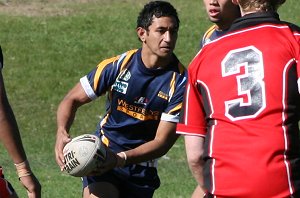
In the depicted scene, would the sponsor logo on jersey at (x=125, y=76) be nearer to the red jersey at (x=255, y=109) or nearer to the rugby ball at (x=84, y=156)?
the rugby ball at (x=84, y=156)

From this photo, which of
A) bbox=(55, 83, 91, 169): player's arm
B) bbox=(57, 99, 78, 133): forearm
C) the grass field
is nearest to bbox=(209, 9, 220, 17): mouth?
bbox=(55, 83, 91, 169): player's arm

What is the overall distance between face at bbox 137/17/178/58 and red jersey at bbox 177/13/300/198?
2.44m

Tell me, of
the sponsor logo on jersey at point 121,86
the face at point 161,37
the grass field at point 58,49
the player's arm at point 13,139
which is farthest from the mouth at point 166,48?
the grass field at point 58,49

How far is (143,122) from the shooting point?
7.13m

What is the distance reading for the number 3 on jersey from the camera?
15.0 feet

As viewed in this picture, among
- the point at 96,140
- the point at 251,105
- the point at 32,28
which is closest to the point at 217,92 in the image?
the point at 251,105

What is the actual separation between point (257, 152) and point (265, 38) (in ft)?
1.78

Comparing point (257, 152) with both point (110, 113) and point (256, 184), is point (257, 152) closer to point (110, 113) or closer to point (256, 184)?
point (256, 184)

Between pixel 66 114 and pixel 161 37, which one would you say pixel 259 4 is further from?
pixel 66 114

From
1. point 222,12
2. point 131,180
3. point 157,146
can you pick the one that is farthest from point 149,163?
point 222,12

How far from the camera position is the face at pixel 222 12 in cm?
705

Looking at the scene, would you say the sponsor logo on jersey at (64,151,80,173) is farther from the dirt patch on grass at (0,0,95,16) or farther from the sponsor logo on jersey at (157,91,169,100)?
the dirt patch on grass at (0,0,95,16)

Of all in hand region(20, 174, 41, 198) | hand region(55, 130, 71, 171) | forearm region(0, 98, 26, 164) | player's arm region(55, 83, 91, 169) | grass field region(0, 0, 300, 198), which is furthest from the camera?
grass field region(0, 0, 300, 198)

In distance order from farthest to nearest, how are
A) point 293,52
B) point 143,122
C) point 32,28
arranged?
point 32,28 < point 143,122 < point 293,52
